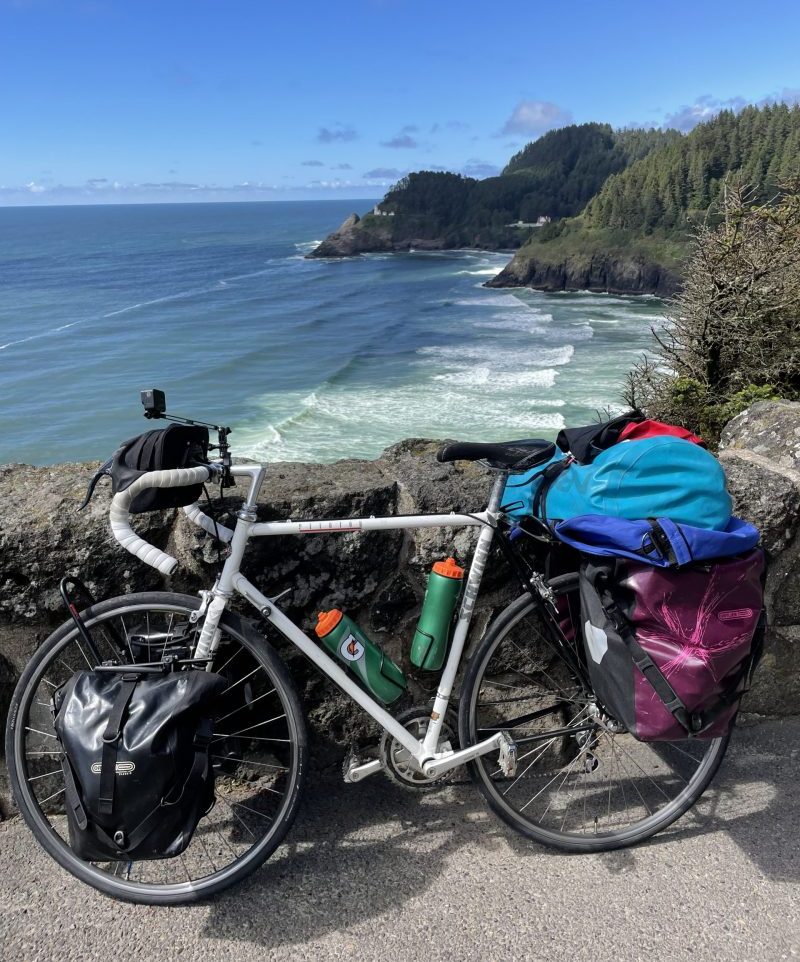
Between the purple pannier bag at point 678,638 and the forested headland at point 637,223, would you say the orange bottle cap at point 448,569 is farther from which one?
the forested headland at point 637,223

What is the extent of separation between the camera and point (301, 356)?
159ft

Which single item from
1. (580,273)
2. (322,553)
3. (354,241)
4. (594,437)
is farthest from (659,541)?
(354,241)

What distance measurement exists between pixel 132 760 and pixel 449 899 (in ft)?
3.64

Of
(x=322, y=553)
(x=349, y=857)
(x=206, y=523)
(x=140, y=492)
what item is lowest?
(x=349, y=857)

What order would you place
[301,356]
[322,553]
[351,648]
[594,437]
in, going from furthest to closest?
1. [301,356]
2. [322,553]
3. [594,437]
4. [351,648]

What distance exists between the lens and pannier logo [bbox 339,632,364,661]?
252cm

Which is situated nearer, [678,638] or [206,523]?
[678,638]

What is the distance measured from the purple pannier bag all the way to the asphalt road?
1.88 ft

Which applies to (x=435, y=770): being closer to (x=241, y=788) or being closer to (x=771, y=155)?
(x=241, y=788)

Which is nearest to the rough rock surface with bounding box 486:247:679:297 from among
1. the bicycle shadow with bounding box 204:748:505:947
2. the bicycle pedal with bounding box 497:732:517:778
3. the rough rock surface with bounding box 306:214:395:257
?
the rough rock surface with bounding box 306:214:395:257

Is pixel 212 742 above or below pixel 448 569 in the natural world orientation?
below

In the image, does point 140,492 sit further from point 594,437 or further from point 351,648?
point 594,437

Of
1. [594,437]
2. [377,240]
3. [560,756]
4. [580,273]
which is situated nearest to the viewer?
[594,437]

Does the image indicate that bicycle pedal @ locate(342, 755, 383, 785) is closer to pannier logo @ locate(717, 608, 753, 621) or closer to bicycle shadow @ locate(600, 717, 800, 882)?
bicycle shadow @ locate(600, 717, 800, 882)
